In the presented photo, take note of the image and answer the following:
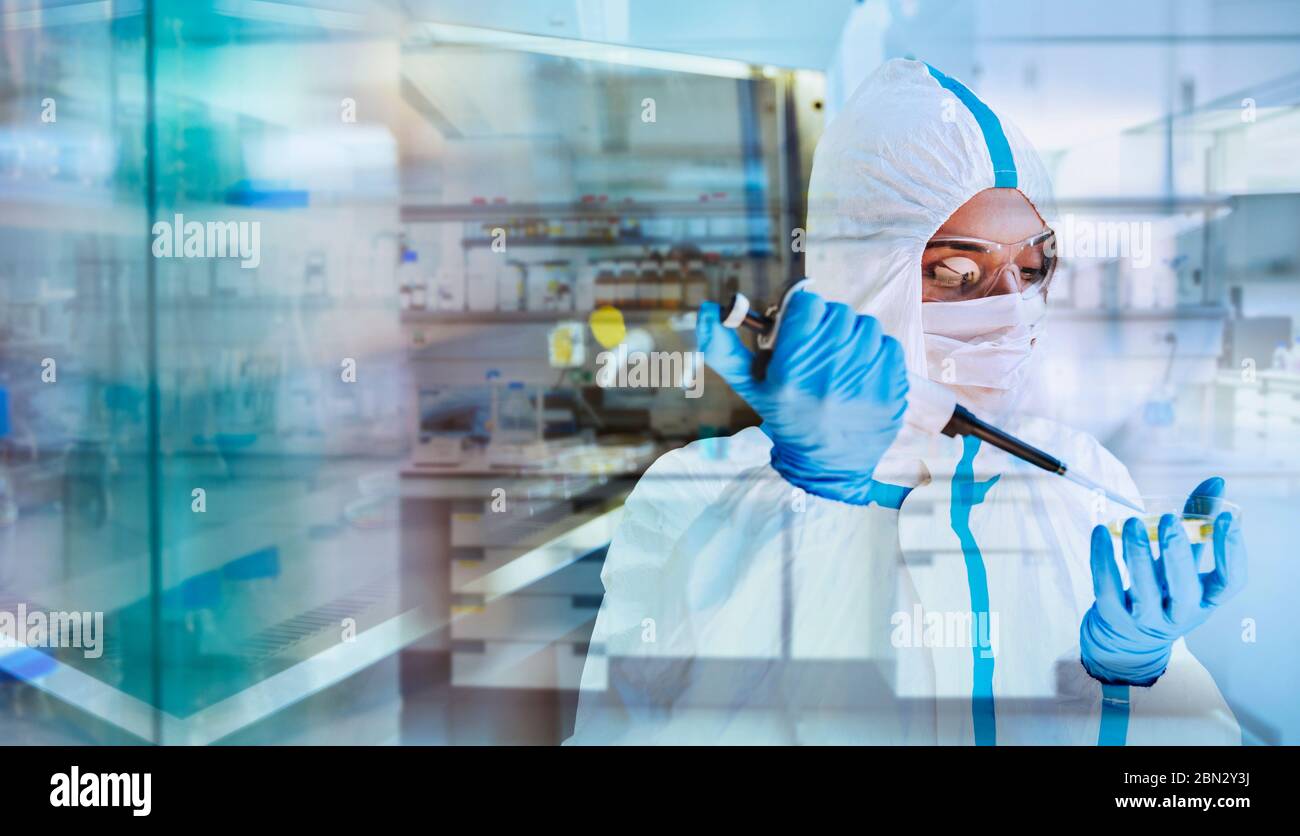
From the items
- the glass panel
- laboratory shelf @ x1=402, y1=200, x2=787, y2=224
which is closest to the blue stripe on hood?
laboratory shelf @ x1=402, y1=200, x2=787, y2=224

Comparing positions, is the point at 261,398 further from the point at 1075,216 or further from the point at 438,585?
the point at 1075,216

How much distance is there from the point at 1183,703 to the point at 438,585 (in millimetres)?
1706

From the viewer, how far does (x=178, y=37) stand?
179 centimetres

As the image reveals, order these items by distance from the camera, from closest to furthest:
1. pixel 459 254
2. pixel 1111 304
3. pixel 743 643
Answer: pixel 743 643 → pixel 1111 304 → pixel 459 254

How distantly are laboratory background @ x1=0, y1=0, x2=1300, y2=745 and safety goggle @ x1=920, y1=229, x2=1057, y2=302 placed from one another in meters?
0.14

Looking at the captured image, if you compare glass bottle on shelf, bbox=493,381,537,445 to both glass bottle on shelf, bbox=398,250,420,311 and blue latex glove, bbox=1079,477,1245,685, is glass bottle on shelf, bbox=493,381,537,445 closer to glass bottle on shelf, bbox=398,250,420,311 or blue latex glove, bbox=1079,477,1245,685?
glass bottle on shelf, bbox=398,250,420,311

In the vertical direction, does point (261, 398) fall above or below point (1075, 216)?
below

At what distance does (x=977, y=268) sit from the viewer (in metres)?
1.48

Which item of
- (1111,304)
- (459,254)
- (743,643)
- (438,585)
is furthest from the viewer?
(438,585)

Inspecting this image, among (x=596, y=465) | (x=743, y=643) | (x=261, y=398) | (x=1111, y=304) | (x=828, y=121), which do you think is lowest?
(x=743, y=643)

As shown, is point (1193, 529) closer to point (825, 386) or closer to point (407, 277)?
point (825, 386)

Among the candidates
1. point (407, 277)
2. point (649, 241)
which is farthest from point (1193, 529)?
point (407, 277)

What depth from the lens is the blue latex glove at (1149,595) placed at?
4.44ft
